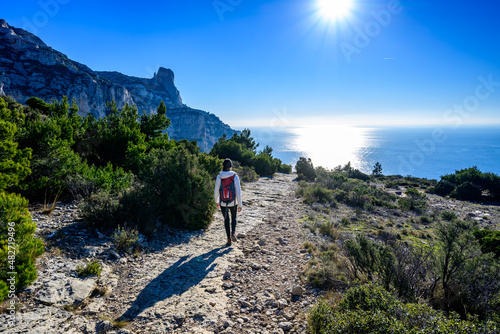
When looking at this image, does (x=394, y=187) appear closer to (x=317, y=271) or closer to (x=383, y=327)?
(x=317, y=271)

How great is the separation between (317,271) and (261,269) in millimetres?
1309

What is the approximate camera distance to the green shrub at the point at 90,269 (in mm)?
3980

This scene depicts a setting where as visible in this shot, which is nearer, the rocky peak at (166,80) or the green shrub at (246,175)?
the green shrub at (246,175)

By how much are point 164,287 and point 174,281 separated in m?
0.24

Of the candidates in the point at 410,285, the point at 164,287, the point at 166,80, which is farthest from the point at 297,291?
the point at 166,80

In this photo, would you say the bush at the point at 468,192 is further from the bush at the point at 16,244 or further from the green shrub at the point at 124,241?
the bush at the point at 16,244

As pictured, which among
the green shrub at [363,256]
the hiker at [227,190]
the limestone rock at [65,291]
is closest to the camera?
the limestone rock at [65,291]

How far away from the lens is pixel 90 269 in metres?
4.06

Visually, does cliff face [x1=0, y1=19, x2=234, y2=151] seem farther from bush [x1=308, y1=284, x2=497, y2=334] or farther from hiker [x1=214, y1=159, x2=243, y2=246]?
bush [x1=308, y1=284, x2=497, y2=334]

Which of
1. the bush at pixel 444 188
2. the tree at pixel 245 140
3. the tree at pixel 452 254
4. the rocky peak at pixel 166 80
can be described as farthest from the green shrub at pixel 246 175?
the rocky peak at pixel 166 80

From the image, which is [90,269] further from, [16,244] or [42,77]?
[42,77]

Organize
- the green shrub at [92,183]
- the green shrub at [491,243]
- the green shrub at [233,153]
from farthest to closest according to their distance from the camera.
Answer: the green shrub at [233,153] < the green shrub at [491,243] < the green shrub at [92,183]

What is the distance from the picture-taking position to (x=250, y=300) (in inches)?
156

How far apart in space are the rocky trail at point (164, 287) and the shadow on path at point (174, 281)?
2cm
